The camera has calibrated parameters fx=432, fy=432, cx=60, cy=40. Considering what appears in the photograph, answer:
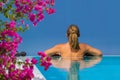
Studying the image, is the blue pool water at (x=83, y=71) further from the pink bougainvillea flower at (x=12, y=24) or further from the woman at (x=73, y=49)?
the pink bougainvillea flower at (x=12, y=24)

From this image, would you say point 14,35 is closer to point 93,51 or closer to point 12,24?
point 12,24

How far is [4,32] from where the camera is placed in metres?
2.89

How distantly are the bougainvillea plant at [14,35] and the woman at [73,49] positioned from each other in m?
6.24

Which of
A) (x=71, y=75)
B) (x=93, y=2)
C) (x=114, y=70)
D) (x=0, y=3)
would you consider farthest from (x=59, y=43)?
(x=0, y=3)

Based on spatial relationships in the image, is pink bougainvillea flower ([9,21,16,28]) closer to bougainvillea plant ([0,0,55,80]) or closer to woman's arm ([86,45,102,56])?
bougainvillea plant ([0,0,55,80])

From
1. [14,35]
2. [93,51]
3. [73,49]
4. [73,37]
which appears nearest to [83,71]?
[73,37]

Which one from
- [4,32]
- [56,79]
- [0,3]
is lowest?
[4,32]

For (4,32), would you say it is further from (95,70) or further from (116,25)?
(116,25)

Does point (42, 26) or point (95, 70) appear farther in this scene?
point (42, 26)

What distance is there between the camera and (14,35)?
2922 mm

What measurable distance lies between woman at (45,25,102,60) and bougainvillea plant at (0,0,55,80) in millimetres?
6243

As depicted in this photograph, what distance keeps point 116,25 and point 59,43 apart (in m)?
1.55

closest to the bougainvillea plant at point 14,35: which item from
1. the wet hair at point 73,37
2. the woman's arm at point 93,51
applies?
the wet hair at point 73,37

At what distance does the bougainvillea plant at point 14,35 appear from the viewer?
2896mm
